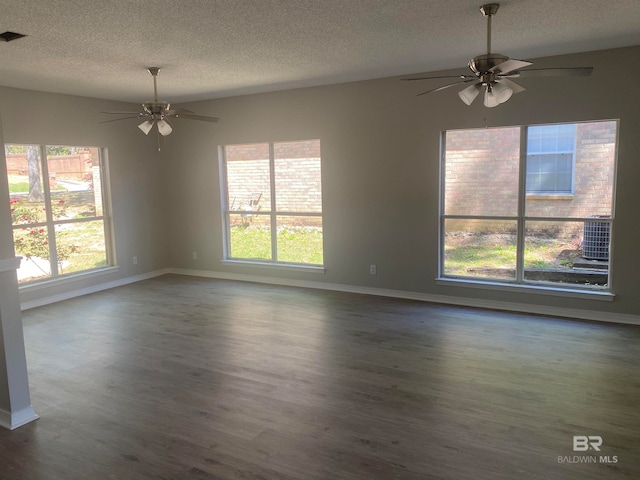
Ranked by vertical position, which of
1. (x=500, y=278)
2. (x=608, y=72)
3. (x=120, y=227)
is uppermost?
(x=608, y=72)

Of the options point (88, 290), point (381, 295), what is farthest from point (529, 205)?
point (88, 290)

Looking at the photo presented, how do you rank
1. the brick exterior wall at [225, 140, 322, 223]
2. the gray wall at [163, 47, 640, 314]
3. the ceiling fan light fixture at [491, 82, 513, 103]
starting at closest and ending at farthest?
the ceiling fan light fixture at [491, 82, 513, 103]
the gray wall at [163, 47, 640, 314]
the brick exterior wall at [225, 140, 322, 223]

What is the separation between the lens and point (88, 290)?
6.40 m

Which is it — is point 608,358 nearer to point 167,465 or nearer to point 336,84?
point 167,465

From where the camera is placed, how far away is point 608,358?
380cm

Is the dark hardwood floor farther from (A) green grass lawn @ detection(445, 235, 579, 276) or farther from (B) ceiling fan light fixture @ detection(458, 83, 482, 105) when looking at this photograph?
(B) ceiling fan light fixture @ detection(458, 83, 482, 105)

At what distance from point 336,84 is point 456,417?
4294 millimetres

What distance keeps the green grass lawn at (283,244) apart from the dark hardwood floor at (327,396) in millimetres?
1376

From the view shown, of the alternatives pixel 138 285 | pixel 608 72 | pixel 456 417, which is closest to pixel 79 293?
pixel 138 285

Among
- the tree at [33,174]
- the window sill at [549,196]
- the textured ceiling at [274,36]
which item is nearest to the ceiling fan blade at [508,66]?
the textured ceiling at [274,36]

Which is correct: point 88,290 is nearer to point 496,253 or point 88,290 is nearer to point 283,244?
point 283,244

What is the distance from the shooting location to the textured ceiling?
3.12 m

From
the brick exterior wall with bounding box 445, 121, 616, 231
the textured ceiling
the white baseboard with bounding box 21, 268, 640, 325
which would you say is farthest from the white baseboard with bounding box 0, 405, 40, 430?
the brick exterior wall with bounding box 445, 121, 616, 231

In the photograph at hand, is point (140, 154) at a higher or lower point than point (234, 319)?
higher
